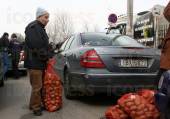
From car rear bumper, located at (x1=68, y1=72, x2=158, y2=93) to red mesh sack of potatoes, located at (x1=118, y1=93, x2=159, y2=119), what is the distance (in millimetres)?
1857

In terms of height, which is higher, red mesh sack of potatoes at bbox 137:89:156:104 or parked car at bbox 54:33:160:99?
parked car at bbox 54:33:160:99

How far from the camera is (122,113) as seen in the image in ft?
21.9

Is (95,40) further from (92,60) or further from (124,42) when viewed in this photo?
(92,60)

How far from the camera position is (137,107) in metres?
6.47

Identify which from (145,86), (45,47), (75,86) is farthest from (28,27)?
(145,86)

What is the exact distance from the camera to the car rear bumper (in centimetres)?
855

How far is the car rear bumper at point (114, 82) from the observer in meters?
8.55

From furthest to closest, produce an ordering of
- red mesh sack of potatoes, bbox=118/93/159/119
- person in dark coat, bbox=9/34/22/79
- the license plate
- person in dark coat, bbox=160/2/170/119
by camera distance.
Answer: person in dark coat, bbox=9/34/22/79 → the license plate → person in dark coat, bbox=160/2/170/119 → red mesh sack of potatoes, bbox=118/93/159/119

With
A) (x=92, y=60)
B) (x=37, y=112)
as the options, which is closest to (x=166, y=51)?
(x=92, y=60)

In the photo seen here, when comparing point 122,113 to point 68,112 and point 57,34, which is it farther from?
point 57,34

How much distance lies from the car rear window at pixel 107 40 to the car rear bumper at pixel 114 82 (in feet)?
3.13

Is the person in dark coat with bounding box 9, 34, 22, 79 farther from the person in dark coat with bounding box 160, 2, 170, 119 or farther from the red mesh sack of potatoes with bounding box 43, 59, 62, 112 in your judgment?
the person in dark coat with bounding box 160, 2, 170, 119

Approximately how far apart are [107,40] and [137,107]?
11.0 feet

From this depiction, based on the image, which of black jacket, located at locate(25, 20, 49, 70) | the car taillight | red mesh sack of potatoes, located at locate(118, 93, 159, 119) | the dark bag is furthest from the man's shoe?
the dark bag
